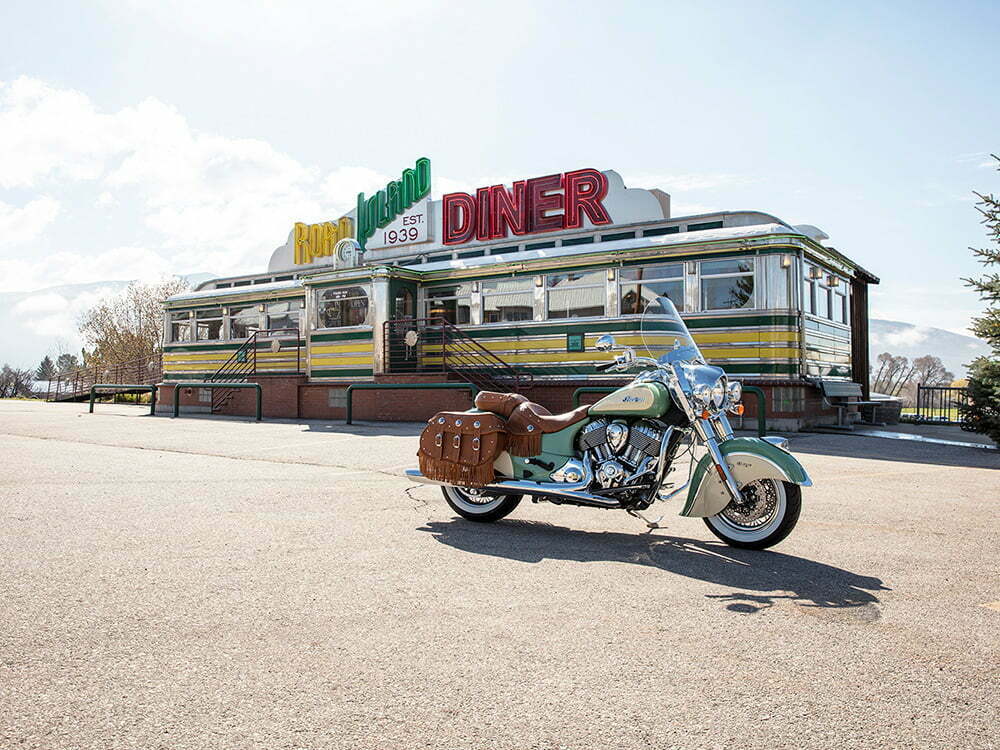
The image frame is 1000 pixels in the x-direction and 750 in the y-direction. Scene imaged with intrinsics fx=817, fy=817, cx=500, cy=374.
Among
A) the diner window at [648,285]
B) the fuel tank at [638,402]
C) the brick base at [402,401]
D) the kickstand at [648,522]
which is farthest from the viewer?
the diner window at [648,285]

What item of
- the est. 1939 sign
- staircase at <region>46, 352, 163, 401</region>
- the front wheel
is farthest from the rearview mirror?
staircase at <region>46, 352, 163, 401</region>

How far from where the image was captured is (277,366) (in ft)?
70.0

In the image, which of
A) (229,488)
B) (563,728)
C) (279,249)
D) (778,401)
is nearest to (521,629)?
(563,728)

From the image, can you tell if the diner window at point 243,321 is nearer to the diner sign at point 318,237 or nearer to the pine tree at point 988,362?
the diner sign at point 318,237

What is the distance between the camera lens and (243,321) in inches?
880

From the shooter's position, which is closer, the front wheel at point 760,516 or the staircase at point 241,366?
the front wheel at point 760,516

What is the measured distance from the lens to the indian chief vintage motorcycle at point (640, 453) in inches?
206

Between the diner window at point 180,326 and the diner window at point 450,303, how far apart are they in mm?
8785

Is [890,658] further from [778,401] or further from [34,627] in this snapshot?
[778,401]

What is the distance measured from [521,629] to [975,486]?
21.9 ft

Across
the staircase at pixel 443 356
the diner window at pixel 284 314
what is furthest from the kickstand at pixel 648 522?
the diner window at pixel 284 314

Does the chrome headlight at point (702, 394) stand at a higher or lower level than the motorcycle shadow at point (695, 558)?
higher

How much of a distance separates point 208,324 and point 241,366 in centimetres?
234

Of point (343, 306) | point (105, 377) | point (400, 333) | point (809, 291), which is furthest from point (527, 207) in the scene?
point (105, 377)
